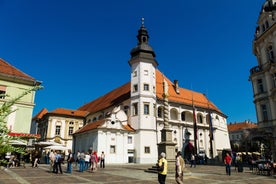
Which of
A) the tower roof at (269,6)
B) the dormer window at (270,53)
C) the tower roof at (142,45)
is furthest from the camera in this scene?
the tower roof at (142,45)

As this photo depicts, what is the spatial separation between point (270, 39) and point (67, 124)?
38.1m

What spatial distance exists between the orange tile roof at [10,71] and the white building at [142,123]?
11438 millimetres

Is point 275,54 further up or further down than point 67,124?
further up

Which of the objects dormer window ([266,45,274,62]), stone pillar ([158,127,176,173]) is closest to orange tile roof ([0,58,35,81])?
stone pillar ([158,127,176,173])

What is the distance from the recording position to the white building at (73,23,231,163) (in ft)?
103

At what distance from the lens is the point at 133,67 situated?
36.4m

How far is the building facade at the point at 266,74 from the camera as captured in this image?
26.9 meters

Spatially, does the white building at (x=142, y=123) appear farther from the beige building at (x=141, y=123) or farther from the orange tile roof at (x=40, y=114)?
the orange tile roof at (x=40, y=114)

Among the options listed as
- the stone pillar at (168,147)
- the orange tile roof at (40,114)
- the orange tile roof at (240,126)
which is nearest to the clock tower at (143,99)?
the stone pillar at (168,147)

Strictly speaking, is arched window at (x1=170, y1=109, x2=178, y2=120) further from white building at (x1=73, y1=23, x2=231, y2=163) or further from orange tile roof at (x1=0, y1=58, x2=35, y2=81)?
orange tile roof at (x1=0, y1=58, x2=35, y2=81)

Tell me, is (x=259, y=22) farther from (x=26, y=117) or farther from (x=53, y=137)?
(x=53, y=137)

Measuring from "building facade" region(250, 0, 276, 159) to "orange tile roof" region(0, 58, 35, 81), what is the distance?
30124mm

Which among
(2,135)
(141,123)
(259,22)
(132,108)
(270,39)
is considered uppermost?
(259,22)

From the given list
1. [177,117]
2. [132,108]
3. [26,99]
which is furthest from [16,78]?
[177,117]
